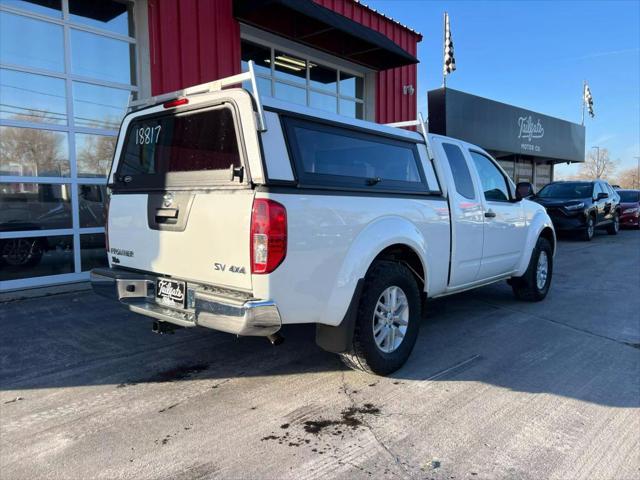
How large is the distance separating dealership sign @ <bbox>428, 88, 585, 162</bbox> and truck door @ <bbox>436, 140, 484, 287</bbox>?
12.3m

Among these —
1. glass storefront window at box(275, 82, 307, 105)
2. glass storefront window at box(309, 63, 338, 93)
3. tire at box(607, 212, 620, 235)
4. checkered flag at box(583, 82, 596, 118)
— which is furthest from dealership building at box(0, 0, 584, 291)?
checkered flag at box(583, 82, 596, 118)

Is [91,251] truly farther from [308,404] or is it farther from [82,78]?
[308,404]

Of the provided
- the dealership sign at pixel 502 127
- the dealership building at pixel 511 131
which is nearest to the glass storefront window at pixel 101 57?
the dealership building at pixel 511 131

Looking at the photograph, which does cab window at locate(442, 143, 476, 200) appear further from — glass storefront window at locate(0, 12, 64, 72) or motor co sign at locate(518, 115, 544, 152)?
motor co sign at locate(518, 115, 544, 152)

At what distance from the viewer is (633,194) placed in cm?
1997

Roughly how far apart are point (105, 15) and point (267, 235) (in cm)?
634

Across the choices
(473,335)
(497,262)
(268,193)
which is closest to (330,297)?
(268,193)

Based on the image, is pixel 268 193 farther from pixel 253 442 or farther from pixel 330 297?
pixel 253 442

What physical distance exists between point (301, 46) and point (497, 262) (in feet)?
22.6

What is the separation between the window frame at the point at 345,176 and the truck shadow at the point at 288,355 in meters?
1.51

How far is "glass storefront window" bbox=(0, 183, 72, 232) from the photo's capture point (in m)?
6.61

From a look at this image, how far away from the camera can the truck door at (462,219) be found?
15.7ft

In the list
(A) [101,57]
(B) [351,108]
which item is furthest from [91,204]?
(B) [351,108]

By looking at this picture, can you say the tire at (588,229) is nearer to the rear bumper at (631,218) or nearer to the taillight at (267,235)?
the rear bumper at (631,218)
